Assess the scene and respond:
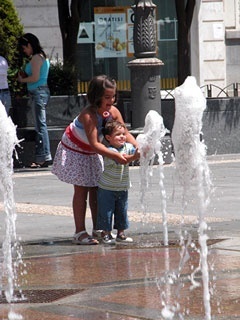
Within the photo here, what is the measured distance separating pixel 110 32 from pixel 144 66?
9120 mm

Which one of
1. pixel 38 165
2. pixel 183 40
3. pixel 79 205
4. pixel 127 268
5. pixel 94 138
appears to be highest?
pixel 183 40

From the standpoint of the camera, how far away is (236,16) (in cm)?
2545

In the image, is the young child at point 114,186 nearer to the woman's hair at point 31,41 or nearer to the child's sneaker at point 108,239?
the child's sneaker at point 108,239

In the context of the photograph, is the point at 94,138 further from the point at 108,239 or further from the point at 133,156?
the point at 108,239

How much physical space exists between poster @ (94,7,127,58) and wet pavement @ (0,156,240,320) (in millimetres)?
12729

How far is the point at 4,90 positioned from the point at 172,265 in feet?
24.2

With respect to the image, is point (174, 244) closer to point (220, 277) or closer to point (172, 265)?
point (172, 265)

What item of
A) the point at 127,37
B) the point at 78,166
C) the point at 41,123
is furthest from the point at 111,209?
the point at 127,37

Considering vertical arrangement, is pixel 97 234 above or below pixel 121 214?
below

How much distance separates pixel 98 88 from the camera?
8297mm

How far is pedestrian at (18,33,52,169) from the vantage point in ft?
45.9

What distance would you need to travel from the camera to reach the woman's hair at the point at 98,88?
27.2 ft

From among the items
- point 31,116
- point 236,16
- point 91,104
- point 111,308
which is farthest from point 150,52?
point 236,16

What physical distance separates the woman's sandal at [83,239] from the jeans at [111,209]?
108mm
